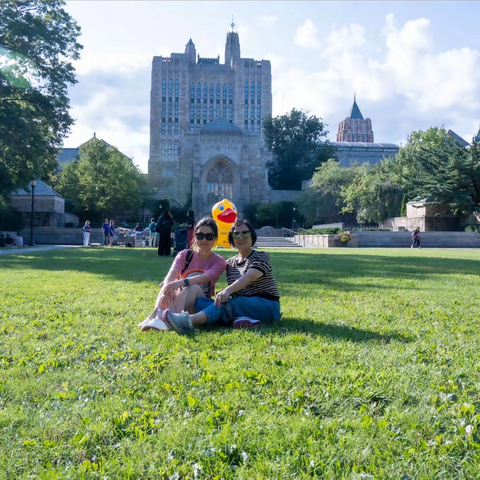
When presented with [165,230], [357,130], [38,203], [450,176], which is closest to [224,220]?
[165,230]

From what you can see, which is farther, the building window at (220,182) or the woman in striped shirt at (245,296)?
the building window at (220,182)

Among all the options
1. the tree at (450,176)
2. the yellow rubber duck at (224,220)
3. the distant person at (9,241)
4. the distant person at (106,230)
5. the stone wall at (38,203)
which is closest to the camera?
the yellow rubber duck at (224,220)

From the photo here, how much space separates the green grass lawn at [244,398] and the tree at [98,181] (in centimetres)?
4293

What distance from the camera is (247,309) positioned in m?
4.85

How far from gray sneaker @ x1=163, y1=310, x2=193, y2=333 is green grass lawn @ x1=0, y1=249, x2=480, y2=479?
14cm

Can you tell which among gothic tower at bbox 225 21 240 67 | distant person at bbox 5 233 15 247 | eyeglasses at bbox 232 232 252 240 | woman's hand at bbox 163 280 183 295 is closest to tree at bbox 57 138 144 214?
distant person at bbox 5 233 15 247

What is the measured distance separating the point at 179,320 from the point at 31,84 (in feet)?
69.8

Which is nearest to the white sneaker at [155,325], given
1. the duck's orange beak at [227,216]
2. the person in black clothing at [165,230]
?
the person in black clothing at [165,230]

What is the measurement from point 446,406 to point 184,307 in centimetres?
291

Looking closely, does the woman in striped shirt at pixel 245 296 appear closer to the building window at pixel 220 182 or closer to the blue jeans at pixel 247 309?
the blue jeans at pixel 247 309

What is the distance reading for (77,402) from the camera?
2.70m

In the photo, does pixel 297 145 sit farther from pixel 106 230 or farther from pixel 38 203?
pixel 106 230

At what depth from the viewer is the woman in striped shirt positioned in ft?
15.5

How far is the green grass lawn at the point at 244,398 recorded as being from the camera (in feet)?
6.72
